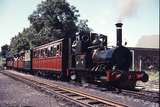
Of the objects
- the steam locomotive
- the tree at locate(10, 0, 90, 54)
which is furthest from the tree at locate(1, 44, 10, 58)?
the steam locomotive

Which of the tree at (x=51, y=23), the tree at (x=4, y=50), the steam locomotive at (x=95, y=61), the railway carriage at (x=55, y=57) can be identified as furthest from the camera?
the tree at (x=4, y=50)

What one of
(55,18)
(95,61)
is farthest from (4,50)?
(95,61)

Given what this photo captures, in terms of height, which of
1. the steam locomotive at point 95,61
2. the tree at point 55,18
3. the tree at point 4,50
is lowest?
the steam locomotive at point 95,61

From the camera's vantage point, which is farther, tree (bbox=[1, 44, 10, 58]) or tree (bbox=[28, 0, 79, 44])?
tree (bbox=[1, 44, 10, 58])

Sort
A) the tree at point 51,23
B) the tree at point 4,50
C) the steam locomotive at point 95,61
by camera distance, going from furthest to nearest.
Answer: the tree at point 4,50 < the tree at point 51,23 < the steam locomotive at point 95,61

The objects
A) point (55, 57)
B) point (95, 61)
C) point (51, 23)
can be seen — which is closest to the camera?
point (95, 61)

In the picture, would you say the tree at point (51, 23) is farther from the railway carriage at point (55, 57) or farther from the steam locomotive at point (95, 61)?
the steam locomotive at point (95, 61)

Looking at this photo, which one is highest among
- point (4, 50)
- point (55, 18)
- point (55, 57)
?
point (55, 18)

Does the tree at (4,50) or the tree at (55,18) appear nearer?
the tree at (55,18)

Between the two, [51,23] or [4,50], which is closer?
[51,23]

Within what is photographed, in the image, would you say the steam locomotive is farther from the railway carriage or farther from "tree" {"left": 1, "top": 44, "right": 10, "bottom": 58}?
"tree" {"left": 1, "top": 44, "right": 10, "bottom": 58}

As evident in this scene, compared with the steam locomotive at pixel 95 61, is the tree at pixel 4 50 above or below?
above

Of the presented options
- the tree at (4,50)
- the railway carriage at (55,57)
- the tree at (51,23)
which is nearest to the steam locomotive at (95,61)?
the railway carriage at (55,57)

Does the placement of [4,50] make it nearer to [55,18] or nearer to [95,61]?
[55,18]
